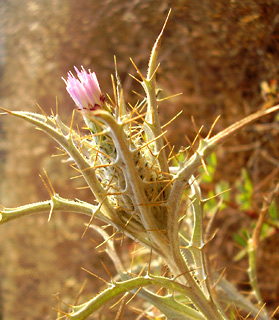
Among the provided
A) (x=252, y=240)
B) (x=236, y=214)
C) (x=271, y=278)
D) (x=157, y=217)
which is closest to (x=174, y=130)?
(x=236, y=214)

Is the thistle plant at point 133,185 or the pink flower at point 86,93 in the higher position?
the pink flower at point 86,93

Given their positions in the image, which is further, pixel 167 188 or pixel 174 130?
pixel 174 130

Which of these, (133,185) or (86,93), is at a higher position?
(86,93)

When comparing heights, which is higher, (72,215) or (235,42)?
(235,42)

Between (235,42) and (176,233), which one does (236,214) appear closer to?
(235,42)

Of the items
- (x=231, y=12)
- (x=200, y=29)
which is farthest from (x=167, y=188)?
(x=200, y=29)

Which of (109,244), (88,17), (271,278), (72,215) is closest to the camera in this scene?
(109,244)

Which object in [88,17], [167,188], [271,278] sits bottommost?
[271,278]

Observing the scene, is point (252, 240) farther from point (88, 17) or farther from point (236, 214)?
point (88, 17)

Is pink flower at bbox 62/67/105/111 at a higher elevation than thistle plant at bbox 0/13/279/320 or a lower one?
higher

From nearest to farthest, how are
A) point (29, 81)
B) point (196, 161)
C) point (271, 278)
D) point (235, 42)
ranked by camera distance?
1. point (196, 161)
2. point (235, 42)
3. point (271, 278)
4. point (29, 81)
